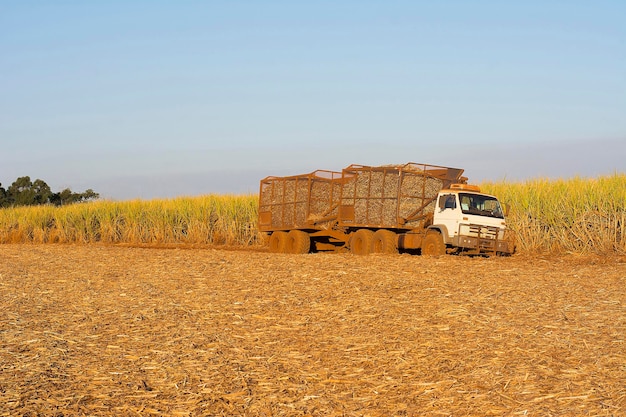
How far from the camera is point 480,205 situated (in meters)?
22.0

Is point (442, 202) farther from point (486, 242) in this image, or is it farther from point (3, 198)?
point (3, 198)

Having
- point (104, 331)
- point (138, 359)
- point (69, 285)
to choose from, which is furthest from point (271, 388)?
point (69, 285)

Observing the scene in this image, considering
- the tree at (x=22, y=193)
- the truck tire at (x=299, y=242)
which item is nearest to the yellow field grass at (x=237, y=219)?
the truck tire at (x=299, y=242)

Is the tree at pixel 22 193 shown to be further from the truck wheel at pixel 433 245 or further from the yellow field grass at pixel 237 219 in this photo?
the truck wheel at pixel 433 245

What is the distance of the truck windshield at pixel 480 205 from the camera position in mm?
21734

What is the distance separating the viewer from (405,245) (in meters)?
22.9

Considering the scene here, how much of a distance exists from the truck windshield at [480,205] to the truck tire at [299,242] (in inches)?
249

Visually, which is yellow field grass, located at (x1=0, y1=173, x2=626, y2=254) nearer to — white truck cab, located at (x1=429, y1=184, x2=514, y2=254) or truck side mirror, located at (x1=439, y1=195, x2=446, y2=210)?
white truck cab, located at (x1=429, y1=184, x2=514, y2=254)

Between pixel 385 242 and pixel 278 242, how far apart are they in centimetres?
538

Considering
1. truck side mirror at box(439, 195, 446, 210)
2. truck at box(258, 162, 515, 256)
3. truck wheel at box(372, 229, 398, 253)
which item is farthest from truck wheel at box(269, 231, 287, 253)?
truck side mirror at box(439, 195, 446, 210)

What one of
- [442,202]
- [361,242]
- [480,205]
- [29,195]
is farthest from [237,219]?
[29,195]

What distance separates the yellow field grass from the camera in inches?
893

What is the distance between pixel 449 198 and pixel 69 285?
37.9 ft

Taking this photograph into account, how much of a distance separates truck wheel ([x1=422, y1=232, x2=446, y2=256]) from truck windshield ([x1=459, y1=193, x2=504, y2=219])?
110 centimetres
